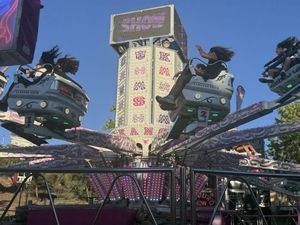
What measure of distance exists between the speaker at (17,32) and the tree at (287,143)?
2137 cm

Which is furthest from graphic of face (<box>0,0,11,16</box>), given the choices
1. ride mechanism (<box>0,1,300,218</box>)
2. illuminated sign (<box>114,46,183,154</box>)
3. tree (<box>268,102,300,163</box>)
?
tree (<box>268,102,300,163</box>)

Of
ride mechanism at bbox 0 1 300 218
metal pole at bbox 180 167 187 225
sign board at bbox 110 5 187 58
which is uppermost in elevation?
sign board at bbox 110 5 187 58

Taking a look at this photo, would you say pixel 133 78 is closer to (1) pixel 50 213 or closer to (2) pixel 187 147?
(2) pixel 187 147

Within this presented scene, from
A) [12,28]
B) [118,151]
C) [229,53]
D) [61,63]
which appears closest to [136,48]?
[118,151]

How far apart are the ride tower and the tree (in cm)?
809

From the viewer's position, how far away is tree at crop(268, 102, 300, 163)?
101ft

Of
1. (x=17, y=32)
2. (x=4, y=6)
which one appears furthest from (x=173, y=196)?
(x=4, y=6)

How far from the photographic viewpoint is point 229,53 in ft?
53.6

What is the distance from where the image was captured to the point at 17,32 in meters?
12.7

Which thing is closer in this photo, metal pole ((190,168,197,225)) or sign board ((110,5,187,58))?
metal pole ((190,168,197,225))

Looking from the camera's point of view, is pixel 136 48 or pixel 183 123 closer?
pixel 183 123

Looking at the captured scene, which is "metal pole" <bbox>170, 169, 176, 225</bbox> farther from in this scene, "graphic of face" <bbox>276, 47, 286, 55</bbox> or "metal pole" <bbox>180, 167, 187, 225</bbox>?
"graphic of face" <bbox>276, 47, 286, 55</bbox>

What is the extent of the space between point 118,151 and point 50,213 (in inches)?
648

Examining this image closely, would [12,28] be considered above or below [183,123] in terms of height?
above
